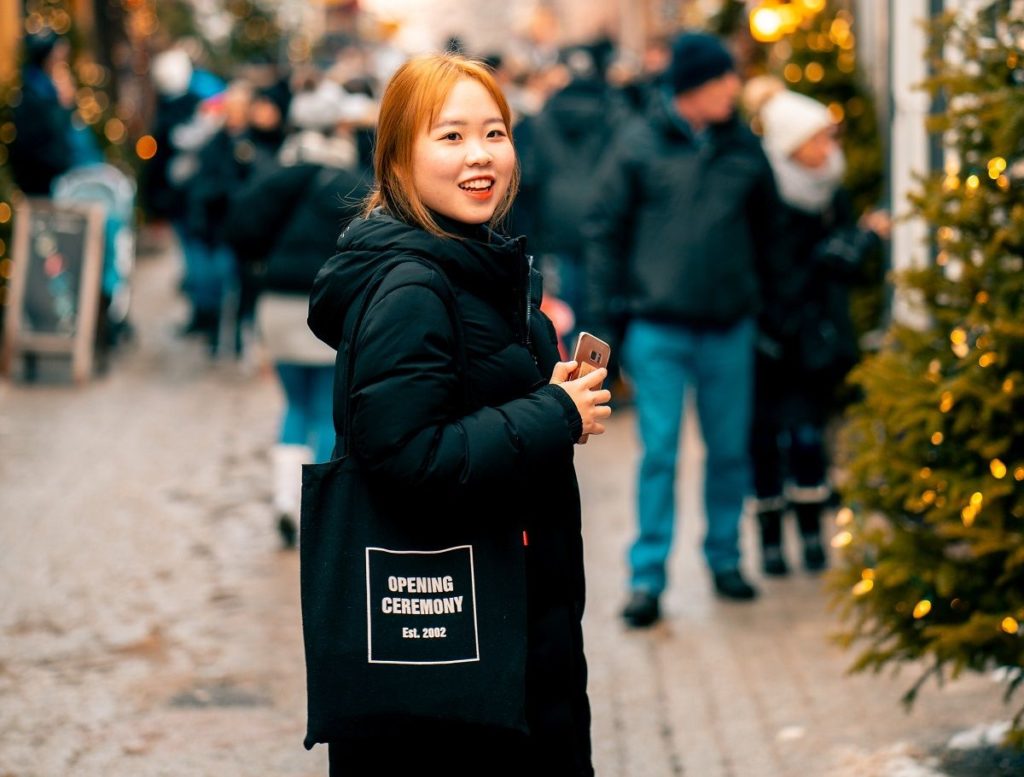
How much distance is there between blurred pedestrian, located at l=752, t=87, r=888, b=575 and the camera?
7285 mm

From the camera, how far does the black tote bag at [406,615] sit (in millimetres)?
3141

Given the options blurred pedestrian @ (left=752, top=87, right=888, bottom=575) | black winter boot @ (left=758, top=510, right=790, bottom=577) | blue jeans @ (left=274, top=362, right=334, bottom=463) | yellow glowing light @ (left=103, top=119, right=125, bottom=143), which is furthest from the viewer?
yellow glowing light @ (left=103, top=119, right=125, bottom=143)

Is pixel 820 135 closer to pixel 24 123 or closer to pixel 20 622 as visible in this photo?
pixel 20 622

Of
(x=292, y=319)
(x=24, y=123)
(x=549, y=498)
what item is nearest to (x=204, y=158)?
(x=24, y=123)

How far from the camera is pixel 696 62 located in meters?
6.70

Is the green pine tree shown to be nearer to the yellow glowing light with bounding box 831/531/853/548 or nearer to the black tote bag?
the yellow glowing light with bounding box 831/531/853/548

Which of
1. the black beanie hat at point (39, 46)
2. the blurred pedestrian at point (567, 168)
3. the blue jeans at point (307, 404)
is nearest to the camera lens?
the blue jeans at point (307, 404)

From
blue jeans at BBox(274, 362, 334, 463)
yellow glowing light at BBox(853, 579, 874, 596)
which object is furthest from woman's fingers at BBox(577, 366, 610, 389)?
blue jeans at BBox(274, 362, 334, 463)

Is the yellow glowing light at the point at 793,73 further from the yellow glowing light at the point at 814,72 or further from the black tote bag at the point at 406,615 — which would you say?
the black tote bag at the point at 406,615

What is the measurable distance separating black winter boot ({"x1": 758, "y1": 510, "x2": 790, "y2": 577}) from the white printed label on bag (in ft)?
14.6

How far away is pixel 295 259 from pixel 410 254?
434 centimetres

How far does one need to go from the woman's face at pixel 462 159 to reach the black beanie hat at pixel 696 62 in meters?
3.51

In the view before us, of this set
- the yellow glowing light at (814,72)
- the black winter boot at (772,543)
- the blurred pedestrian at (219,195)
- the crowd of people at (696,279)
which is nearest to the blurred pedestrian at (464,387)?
the crowd of people at (696,279)

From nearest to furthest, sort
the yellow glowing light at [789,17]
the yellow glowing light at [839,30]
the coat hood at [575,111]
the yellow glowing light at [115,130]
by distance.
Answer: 1. the yellow glowing light at [839,30]
2. the yellow glowing light at [789,17]
3. the coat hood at [575,111]
4. the yellow glowing light at [115,130]
